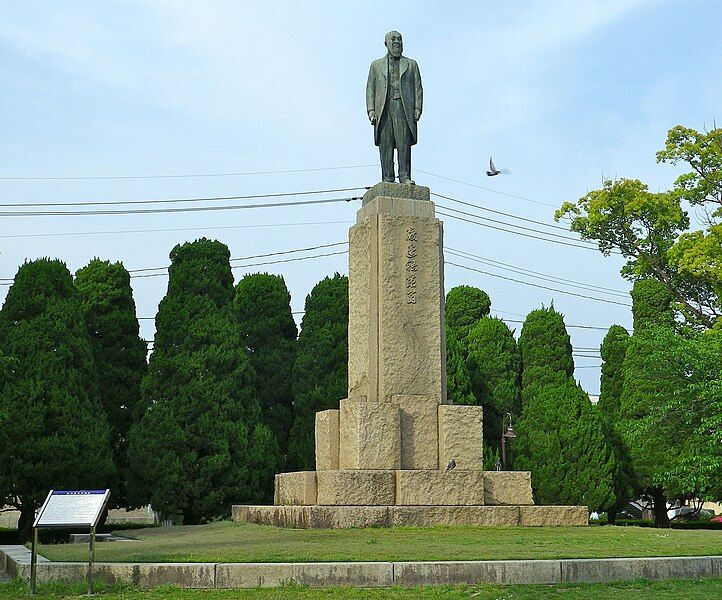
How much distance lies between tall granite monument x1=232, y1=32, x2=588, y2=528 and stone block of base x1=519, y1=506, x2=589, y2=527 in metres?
0.01

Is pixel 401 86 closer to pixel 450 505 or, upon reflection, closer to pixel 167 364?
pixel 450 505

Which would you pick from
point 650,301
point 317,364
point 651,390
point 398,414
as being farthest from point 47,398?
point 650,301

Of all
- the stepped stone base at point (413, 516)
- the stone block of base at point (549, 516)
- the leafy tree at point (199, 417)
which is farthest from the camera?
the leafy tree at point (199, 417)

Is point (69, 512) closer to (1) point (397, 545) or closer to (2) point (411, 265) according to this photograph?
(1) point (397, 545)

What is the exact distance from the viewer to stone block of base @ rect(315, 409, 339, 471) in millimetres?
13242

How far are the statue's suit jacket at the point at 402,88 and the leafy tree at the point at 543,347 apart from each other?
1223 cm

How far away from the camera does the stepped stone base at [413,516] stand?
37.3 ft

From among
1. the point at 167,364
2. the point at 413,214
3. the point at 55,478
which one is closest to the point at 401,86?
the point at 413,214

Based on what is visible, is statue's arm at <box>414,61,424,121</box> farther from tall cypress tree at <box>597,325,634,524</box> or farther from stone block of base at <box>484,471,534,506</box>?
tall cypress tree at <box>597,325,634,524</box>

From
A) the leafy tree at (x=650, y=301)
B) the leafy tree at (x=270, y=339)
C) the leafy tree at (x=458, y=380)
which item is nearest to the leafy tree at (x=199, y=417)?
the leafy tree at (x=270, y=339)

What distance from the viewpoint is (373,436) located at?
12633 mm

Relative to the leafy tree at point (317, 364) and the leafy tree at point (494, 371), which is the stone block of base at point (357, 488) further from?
the leafy tree at point (494, 371)

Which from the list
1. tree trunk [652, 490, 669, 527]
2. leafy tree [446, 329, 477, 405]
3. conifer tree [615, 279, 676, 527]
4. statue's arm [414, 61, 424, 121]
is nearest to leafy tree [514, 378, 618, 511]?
conifer tree [615, 279, 676, 527]

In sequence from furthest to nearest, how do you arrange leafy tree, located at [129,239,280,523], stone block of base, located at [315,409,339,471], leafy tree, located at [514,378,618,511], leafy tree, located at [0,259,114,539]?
leafy tree, located at [514,378,618,511]
leafy tree, located at [129,239,280,523]
leafy tree, located at [0,259,114,539]
stone block of base, located at [315,409,339,471]
